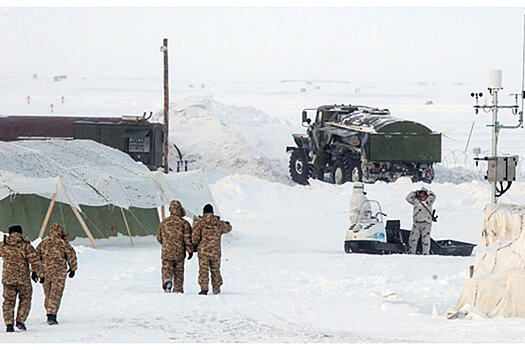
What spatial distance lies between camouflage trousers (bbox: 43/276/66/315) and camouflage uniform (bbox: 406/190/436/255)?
8.06 metres

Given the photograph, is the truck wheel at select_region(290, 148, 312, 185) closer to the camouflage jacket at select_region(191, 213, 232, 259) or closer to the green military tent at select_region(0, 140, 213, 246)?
the green military tent at select_region(0, 140, 213, 246)

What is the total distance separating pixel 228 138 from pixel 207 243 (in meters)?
29.9

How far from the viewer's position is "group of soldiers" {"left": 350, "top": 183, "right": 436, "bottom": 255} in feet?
64.7

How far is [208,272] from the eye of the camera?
15.6 m

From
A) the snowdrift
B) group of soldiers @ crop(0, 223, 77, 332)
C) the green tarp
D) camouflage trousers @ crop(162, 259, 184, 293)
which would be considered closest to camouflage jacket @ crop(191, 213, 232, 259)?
camouflage trousers @ crop(162, 259, 184, 293)

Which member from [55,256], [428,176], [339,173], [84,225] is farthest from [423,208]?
[428,176]

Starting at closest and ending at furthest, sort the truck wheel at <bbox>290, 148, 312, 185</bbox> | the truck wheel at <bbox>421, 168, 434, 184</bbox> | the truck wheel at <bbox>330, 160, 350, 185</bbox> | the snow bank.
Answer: the truck wheel at <bbox>330, 160, 350, 185</bbox>
the truck wheel at <bbox>421, 168, 434, 184</bbox>
the truck wheel at <bbox>290, 148, 312, 185</bbox>
the snow bank

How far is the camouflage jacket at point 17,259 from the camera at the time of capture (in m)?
12.8

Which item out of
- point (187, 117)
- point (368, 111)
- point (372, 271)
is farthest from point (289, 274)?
point (187, 117)

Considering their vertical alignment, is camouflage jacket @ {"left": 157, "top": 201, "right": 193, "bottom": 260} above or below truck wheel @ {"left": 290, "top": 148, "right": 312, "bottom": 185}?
above

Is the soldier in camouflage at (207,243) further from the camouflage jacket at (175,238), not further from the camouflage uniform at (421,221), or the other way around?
the camouflage uniform at (421,221)

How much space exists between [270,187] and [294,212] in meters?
2.59

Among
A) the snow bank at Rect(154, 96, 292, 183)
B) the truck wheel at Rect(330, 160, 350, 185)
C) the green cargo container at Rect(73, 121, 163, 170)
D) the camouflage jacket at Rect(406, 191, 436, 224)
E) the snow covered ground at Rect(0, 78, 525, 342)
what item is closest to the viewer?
Answer: the snow covered ground at Rect(0, 78, 525, 342)

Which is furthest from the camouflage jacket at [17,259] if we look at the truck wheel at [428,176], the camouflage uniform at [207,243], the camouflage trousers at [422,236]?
the truck wheel at [428,176]
